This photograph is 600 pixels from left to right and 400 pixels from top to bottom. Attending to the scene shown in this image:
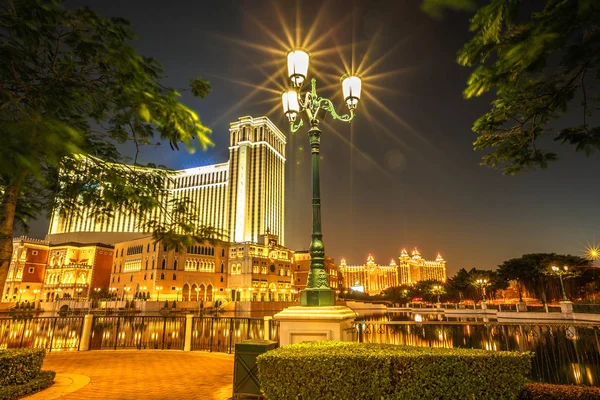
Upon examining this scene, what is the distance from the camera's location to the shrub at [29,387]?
6.80 m

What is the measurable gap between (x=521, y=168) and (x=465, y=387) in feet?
16.1

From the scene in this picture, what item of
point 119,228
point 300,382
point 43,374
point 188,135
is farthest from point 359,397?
point 119,228

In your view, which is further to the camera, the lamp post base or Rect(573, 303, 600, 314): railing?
Rect(573, 303, 600, 314): railing

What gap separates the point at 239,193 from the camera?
126 metres

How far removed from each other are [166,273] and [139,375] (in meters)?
76.0

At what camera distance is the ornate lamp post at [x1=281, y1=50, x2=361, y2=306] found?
805 centimetres

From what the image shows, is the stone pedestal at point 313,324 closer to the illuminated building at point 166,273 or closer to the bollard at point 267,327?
the bollard at point 267,327

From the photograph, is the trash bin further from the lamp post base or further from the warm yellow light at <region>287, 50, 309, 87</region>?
the warm yellow light at <region>287, 50, 309, 87</region>

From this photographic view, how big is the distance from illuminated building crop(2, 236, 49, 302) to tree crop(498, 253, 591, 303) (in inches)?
4253

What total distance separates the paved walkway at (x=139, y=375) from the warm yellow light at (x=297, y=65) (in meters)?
8.05

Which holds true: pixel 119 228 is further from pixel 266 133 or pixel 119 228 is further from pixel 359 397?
pixel 359 397

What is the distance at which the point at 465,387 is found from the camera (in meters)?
4.99

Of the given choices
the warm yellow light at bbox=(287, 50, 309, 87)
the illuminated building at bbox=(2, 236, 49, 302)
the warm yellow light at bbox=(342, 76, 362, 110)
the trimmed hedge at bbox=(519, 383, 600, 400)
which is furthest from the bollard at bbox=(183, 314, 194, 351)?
the illuminated building at bbox=(2, 236, 49, 302)

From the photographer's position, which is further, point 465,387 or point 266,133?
point 266,133
